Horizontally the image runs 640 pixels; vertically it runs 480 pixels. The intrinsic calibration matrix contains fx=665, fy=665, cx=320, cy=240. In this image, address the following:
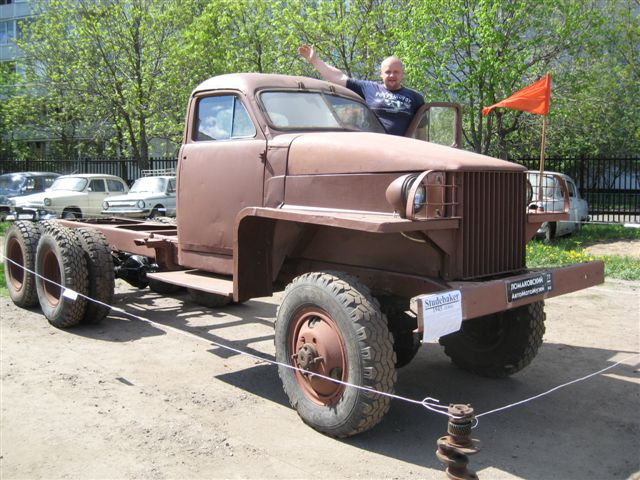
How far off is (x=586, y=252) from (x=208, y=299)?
8.64 metres

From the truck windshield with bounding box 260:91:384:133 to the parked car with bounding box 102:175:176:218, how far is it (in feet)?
39.2

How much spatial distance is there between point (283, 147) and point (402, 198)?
1.36 meters

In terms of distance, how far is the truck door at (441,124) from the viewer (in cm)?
577

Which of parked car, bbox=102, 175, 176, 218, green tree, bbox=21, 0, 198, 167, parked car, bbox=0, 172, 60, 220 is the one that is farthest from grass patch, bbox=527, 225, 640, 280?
parked car, bbox=0, 172, 60, 220

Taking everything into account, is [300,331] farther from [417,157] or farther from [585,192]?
[585,192]

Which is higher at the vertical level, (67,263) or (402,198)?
(402,198)

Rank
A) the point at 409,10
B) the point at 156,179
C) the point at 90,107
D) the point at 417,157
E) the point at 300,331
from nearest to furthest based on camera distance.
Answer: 1. the point at 417,157
2. the point at 300,331
3. the point at 409,10
4. the point at 156,179
5. the point at 90,107

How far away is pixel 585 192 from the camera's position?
19.8 meters

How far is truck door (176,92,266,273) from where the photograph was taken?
5.19 m

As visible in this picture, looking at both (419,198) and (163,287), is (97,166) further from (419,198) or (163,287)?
(419,198)

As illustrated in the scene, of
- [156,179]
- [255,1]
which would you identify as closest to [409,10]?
[255,1]

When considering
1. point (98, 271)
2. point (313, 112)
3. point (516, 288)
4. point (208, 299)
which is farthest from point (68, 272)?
point (516, 288)

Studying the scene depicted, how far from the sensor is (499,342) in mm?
5285

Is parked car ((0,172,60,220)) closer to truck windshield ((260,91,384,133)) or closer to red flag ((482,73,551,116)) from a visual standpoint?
red flag ((482,73,551,116))
